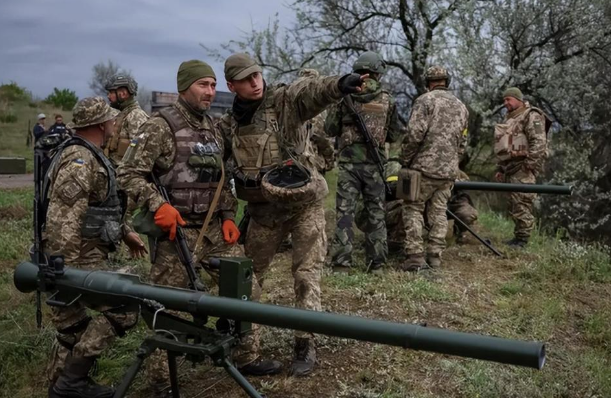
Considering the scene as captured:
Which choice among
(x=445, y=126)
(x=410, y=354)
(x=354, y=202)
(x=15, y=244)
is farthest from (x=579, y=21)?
(x=15, y=244)

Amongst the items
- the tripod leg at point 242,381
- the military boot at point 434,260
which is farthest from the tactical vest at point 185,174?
the military boot at point 434,260

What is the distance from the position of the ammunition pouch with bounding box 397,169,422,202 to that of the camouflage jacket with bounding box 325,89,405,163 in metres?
0.32

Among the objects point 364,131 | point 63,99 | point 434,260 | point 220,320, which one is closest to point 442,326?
point 434,260

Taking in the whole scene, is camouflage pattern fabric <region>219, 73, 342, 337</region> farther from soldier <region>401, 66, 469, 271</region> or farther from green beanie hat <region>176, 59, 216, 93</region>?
soldier <region>401, 66, 469, 271</region>

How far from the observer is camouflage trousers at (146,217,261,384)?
4.22 metres

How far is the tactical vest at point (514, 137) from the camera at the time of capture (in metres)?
8.27

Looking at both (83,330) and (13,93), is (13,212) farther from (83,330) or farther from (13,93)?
(13,93)

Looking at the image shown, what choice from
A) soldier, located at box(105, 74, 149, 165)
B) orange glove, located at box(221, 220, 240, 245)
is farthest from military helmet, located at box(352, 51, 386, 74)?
soldier, located at box(105, 74, 149, 165)

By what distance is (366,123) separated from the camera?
22.8 feet

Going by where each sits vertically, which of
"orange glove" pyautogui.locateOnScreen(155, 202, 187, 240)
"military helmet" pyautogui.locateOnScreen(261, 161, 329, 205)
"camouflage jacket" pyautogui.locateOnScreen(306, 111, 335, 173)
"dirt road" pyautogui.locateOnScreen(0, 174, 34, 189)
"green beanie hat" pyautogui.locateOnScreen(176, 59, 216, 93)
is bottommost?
"dirt road" pyautogui.locateOnScreen(0, 174, 34, 189)

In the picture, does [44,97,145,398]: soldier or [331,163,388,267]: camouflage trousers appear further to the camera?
[331,163,388,267]: camouflage trousers

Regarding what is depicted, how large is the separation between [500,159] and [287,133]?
4870 millimetres

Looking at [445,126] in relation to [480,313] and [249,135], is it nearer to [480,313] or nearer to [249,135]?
[480,313]

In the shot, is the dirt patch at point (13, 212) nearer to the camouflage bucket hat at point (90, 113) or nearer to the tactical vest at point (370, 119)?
the tactical vest at point (370, 119)
